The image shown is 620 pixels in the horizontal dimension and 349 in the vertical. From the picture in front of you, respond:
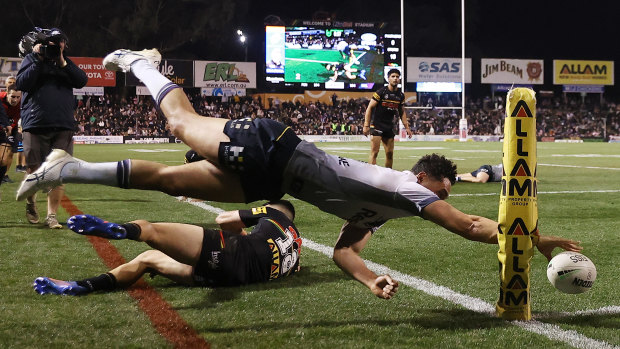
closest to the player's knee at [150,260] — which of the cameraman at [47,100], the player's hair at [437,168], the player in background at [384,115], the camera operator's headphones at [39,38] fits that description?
the player's hair at [437,168]

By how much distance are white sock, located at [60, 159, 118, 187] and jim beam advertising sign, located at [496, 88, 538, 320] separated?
236cm

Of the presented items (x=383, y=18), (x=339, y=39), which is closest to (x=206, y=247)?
(x=339, y=39)

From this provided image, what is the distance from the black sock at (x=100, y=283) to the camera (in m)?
4.18

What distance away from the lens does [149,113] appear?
1855 inches

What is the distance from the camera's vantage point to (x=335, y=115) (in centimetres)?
4981

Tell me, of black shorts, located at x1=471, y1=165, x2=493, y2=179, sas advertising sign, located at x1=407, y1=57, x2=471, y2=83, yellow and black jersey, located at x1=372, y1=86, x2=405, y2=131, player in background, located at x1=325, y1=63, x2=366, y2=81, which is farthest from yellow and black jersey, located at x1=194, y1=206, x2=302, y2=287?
sas advertising sign, located at x1=407, y1=57, x2=471, y2=83

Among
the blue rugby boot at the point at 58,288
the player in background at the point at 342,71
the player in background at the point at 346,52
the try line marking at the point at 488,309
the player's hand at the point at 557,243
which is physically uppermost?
the player in background at the point at 346,52

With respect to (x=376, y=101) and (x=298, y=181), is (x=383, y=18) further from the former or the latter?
(x=298, y=181)

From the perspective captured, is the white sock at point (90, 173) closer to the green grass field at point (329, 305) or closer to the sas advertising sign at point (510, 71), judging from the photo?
the green grass field at point (329, 305)

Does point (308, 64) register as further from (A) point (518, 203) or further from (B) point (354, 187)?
(A) point (518, 203)

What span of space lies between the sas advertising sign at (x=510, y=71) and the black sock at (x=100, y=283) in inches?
2144

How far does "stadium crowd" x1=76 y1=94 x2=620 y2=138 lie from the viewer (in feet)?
149

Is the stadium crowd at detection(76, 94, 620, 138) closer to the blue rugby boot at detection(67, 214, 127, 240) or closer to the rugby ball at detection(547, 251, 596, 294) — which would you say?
the blue rugby boot at detection(67, 214, 127, 240)

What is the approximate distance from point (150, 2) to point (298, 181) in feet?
168
